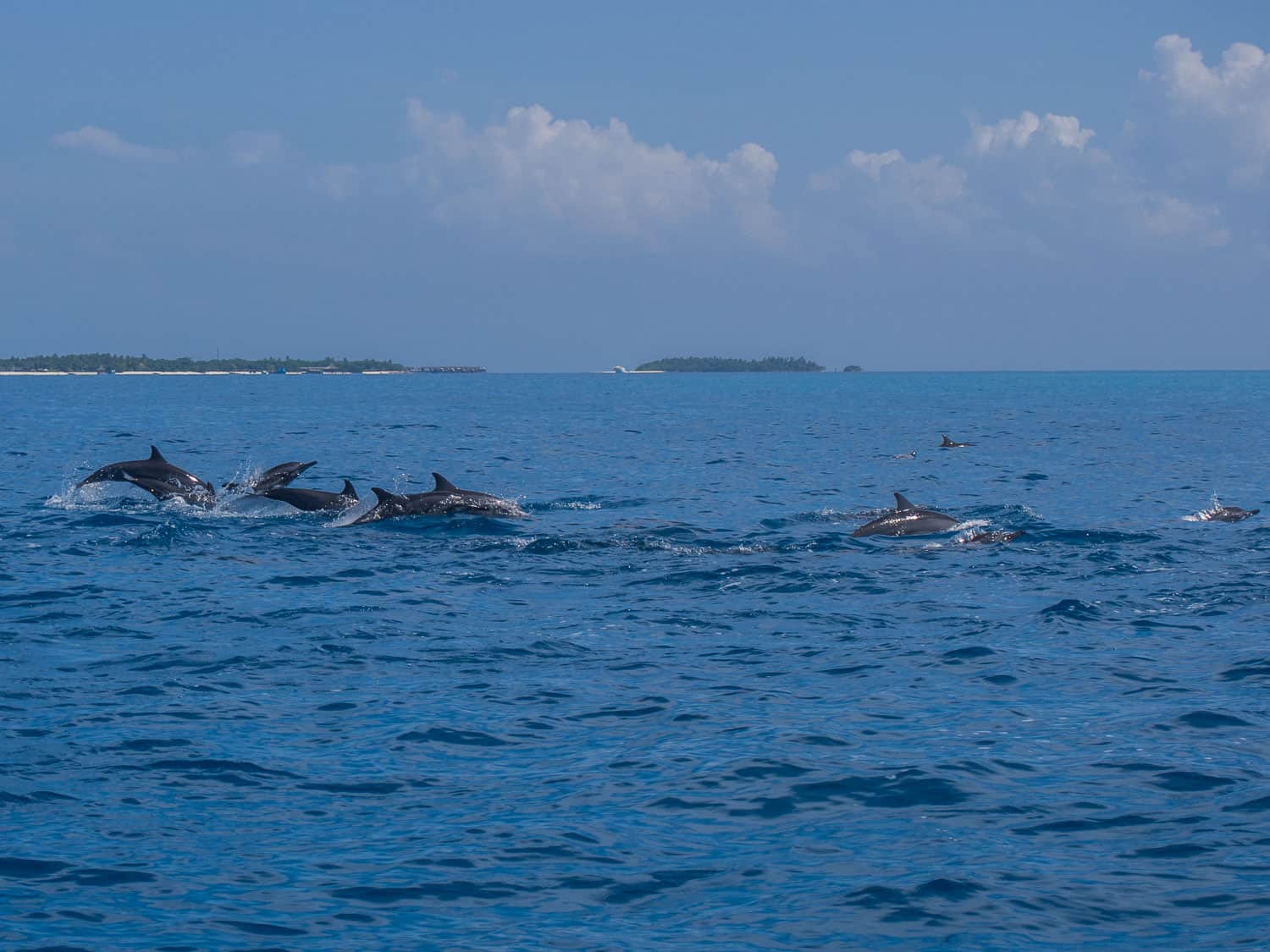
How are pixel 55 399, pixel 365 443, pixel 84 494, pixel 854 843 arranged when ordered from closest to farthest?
pixel 854 843 → pixel 84 494 → pixel 365 443 → pixel 55 399

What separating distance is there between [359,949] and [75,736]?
546 centimetres

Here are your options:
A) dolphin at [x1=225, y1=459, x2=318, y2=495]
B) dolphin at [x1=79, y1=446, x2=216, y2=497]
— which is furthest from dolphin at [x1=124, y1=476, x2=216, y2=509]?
dolphin at [x1=225, y1=459, x2=318, y2=495]

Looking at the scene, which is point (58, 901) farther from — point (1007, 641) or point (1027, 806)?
point (1007, 641)

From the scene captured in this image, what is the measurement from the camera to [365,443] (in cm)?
6291

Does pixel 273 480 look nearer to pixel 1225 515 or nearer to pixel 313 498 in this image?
pixel 313 498

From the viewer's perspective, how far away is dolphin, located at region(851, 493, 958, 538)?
25.3m

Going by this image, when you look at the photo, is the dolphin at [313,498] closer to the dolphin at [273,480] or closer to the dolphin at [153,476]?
the dolphin at [273,480]

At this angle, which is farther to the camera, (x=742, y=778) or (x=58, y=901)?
(x=742, y=778)

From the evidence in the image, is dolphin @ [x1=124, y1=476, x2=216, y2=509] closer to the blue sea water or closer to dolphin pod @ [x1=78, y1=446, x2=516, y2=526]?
dolphin pod @ [x1=78, y1=446, x2=516, y2=526]

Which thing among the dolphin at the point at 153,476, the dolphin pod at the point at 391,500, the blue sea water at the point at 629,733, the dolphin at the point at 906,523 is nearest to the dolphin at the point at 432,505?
the dolphin pod at the point at 391,500

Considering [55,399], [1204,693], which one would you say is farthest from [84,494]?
[55,399]

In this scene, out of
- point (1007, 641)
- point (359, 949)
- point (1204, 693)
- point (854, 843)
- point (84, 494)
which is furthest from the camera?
point (84, 494)

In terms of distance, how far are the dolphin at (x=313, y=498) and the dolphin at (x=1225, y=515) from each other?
18261 millimetres

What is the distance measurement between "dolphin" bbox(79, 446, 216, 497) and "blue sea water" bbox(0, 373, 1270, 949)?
7.62 ft
